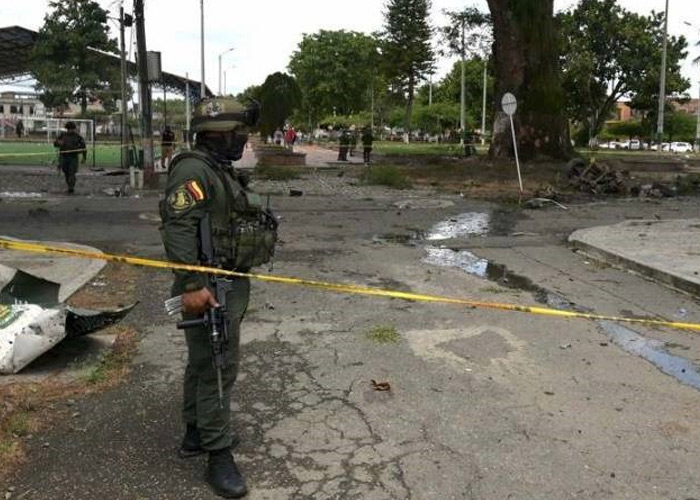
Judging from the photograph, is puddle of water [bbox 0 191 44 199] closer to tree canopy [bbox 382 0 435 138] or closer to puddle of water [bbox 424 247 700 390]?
puddle of water [bbox 424 247 700 390]

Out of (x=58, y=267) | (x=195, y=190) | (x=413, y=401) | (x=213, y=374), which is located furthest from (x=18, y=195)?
(x=195, y=190)

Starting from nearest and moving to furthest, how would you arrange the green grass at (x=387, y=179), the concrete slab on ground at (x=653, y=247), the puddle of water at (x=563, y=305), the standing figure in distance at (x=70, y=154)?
the puddle of water at (x=563, y=305)
the concrete slab on ground at (x=653, y=247)
the standing figure in distance at (x=70, y=154)
the green grass at (x=387, y=179)

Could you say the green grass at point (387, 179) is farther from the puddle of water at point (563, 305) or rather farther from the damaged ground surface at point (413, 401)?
the damaged ground surface at point (413, 401)

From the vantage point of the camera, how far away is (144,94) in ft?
64.4

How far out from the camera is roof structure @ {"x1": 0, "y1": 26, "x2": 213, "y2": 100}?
127 feet

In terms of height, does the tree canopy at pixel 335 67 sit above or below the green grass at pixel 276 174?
above

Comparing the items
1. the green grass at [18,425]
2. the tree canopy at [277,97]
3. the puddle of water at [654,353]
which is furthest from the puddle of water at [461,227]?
the tree canopy at [277,97]

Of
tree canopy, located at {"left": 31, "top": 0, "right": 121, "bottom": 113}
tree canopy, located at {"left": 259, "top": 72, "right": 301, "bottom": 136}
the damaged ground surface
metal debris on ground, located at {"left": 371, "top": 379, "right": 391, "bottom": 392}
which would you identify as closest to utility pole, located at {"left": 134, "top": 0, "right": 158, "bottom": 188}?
the damaged ground surface

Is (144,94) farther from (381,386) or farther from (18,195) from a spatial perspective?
(381,386)

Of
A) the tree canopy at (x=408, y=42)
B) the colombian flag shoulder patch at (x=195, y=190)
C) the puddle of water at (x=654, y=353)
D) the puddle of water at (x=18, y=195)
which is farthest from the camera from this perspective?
the tree canopy at (x=408, y=42)

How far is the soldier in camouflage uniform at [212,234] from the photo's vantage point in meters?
3.32

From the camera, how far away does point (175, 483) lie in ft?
11.6

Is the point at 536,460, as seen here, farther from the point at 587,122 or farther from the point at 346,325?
the point at 587,122

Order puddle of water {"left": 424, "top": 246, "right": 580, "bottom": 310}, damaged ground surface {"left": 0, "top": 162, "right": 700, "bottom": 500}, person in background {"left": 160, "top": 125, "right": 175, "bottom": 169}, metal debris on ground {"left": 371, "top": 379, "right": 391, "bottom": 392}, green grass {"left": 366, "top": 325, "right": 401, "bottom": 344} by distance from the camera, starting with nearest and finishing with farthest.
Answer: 1. damaged ground surface {"left": 0, "top": 162, "right": 700, "bottom": 500}
2. metal debris on ground {"left": 371, "top": 379, "right": 391, "bottom": 392}
3. green grass {"left": 366, "top": 325, "right": 401, "bottom": 344}
4. puddle of water {"left": 424, "top": 246, "right": 580, "bottom": 310}
5. person in background {"left": 160, "top": 125, "right": 175, "bottom": 169}
